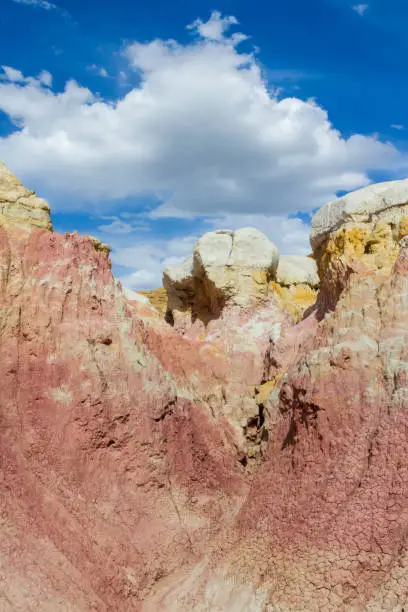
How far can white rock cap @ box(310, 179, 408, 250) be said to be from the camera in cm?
1006

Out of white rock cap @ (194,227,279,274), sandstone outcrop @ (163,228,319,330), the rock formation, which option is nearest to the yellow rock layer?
sandstone outcrop @ (163,228,319,330)

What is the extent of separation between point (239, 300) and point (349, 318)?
176 inches

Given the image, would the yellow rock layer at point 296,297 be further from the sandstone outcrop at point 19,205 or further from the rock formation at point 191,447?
the sandstone outcrop at point 19,205

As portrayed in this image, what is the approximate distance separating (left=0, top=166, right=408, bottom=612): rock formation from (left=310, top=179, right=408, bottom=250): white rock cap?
37 millimetres

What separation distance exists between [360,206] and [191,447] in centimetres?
510

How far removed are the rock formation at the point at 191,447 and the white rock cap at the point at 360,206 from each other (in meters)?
0.04

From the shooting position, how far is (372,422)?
788cm

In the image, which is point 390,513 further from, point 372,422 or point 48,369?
point 48,369

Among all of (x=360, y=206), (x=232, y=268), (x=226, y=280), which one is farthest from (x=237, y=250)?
(x=360, y=206)

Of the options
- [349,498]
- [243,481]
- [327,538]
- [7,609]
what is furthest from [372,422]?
[7,609]

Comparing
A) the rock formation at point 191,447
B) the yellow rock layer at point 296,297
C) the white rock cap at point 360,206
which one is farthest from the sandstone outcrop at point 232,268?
the rock formation at point 191,447

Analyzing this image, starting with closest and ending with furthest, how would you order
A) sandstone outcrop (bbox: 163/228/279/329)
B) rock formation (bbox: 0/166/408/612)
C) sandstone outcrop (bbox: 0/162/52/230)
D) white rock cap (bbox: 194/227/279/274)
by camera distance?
rock formation (bbox: 0/166/408/612), sandstone outcrop (bbox: 0/162/52/230), sandstone outcrop (bbox: 163/228/279/329), white rock cap (bbox: 194/227/279/274)

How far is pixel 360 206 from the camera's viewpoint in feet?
34.4

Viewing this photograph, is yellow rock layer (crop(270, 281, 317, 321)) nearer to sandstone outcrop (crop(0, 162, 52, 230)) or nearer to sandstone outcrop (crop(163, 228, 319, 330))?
sandstone outcrop (crop(163, 228, 319, 330))
